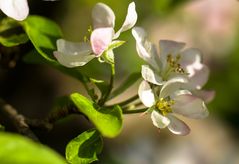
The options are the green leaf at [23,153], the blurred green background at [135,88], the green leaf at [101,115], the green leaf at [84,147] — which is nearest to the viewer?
the green leaf at [23,153]

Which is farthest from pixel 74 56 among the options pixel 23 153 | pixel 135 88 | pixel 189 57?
pixel 135 88

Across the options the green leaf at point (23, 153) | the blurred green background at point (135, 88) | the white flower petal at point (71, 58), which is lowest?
the blurred green background at point (135, 88)

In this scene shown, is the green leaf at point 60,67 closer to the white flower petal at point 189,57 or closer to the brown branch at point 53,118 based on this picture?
the brown branch at point 53,118

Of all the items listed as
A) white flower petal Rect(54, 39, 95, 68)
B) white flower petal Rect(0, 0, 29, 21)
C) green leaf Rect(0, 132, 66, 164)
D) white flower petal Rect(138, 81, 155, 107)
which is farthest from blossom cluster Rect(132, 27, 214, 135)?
green leaf Rect(0, 132, 66, 164)

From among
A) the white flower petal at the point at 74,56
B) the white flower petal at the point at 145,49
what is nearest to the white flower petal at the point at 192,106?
the white flower petal at the point at 145,49

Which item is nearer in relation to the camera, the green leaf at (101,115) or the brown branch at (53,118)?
the green leaf at (101,115)

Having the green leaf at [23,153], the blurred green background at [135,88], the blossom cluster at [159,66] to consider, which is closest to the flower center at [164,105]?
the blossom cluster at [159,66]

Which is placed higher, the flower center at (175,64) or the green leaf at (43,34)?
the green leaf at (43,34)

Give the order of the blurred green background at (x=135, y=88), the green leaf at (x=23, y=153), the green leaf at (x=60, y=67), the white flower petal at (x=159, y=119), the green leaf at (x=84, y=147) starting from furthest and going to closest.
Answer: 1. the blurred green background at (x=135, y=88)
2. the green leaf at (x=60, y=67)
3. the white flower petal at (x=159, y=119)
4. the green leaf at (x=84, y=147)
5. the green leaf at (x=23, y=153)

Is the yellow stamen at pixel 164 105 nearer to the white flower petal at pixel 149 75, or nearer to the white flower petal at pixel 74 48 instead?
the white flower petal at pixel 149 75
